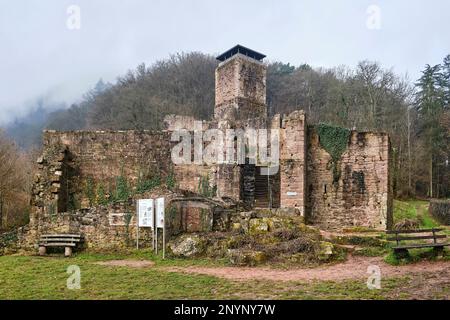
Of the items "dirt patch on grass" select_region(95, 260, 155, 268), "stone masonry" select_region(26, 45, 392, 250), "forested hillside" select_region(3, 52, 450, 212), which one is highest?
"forested hillside" select_region(3, 52, 450, 212)

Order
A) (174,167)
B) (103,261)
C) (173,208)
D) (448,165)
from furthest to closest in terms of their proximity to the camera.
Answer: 1. (448,165)
2. (174,167)
3. (173,208)
4. (103,261)

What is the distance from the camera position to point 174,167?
19.1 metres

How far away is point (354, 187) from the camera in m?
17.7

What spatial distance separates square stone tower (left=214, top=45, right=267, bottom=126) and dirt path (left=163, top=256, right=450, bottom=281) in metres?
26.4

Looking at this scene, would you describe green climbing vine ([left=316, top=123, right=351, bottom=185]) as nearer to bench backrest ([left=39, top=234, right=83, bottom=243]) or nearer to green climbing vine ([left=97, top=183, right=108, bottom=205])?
green climbing vine ([left=97, top=183, right=108, bottom=205])

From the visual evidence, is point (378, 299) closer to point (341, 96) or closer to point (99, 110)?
point (341, 96)

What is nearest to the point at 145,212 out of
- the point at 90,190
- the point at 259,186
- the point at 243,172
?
the point at 90,190

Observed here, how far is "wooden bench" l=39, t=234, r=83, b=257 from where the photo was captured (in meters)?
12.7

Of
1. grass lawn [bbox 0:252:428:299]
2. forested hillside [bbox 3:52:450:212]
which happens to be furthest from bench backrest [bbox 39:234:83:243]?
forested hillside [bbox 3:52:450:212]

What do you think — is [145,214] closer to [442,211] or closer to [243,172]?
[243,172]

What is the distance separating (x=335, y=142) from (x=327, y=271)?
9.63 m

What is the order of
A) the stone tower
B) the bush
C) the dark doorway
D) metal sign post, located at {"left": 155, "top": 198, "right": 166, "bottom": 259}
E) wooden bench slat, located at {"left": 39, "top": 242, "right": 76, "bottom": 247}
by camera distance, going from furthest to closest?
the stone tower, the bush, the dark doorway, wooden bench slat, located at {"left": 39, "top": 242, "right": 76, "bottom": 247}, metal sign post, located at {"left": 155, "top": 198, "right": 166, "bottom": 259}

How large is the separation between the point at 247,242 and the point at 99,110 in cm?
4562
